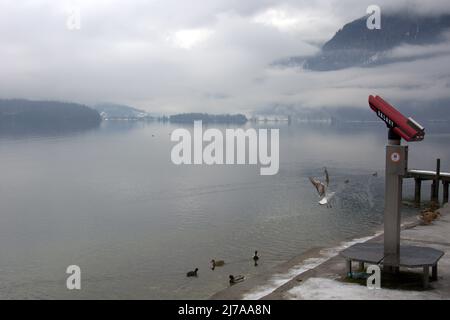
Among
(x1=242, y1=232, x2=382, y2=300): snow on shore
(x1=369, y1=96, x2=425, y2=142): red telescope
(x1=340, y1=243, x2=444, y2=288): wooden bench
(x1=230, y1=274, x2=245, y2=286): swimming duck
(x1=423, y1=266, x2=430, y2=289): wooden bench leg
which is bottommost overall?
(x1=230, y1=274, x2=245, y2=286): swimming duck

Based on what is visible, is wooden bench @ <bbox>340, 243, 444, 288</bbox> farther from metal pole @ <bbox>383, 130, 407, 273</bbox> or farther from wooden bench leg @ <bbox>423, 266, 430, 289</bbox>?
metal pole @ <bbox>383, 130, 407, 273</bbox>

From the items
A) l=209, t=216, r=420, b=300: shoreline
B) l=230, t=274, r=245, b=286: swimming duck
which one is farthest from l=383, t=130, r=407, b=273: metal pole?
l=230, t=274, r=245, b=286: swimming duck

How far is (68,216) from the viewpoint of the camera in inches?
2261

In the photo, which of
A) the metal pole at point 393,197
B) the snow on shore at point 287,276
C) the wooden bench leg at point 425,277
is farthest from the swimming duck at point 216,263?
the wooden bench leg at point 425,277

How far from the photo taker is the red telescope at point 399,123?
23.2 meters

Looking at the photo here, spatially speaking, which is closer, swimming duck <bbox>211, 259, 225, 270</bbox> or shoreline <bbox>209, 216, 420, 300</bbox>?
shoreline <bbox>209, 216, 420, 300</bbox>

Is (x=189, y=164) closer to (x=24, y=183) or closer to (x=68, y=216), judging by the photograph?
(x=24, y=183)

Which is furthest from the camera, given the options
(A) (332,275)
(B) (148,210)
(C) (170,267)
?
(B) (148,210)

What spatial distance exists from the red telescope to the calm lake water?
52.7 ft

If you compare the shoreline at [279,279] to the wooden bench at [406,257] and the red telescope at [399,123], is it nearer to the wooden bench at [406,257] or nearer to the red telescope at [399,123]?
the wooden bench at [406,257]

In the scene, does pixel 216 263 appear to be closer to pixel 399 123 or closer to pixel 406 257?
pixel 406 257

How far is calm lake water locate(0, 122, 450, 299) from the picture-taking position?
3503 cm
